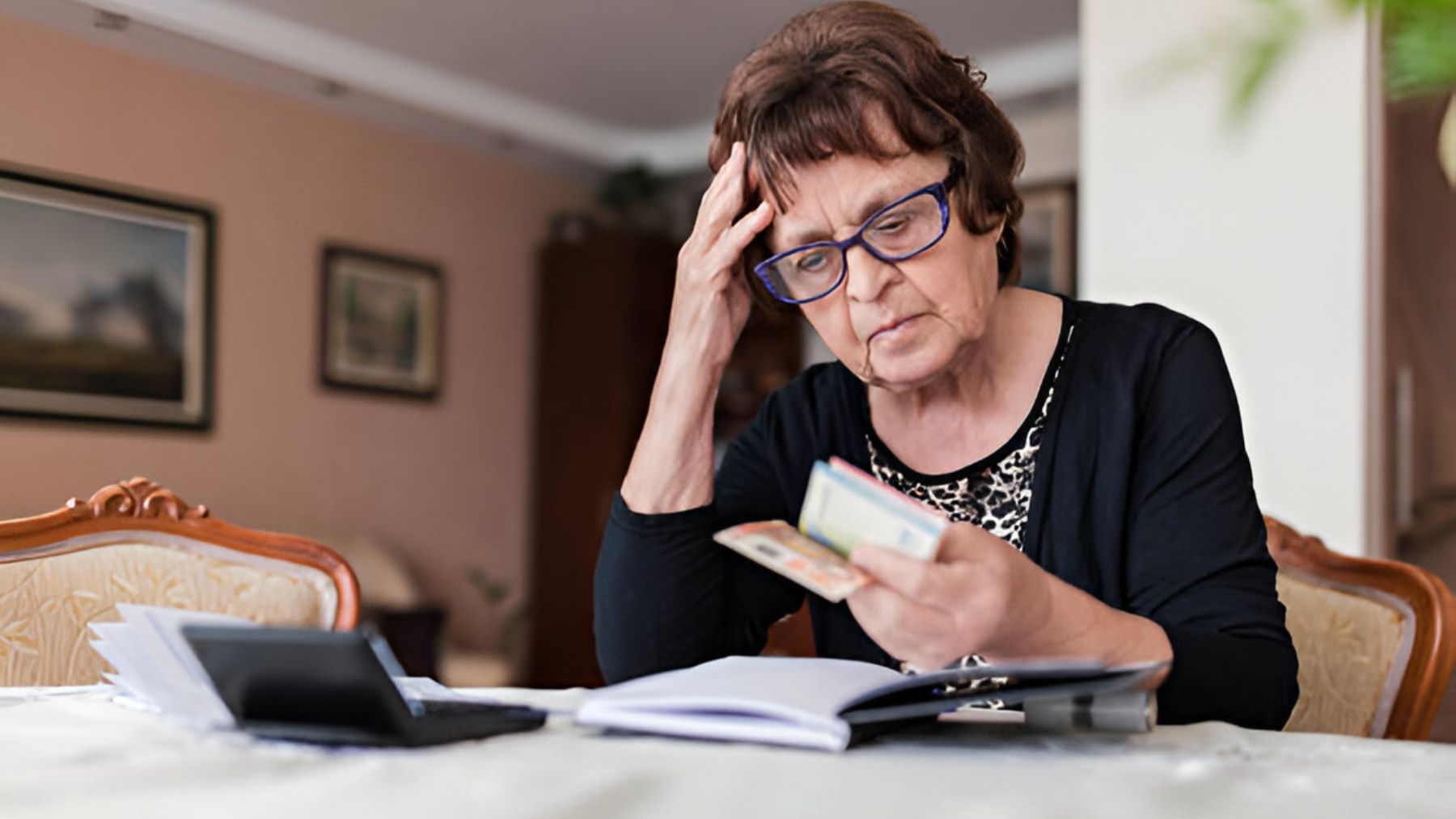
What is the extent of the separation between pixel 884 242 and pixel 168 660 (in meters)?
0.72

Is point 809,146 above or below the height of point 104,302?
below

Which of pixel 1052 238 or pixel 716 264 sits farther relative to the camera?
pixel 1052 238

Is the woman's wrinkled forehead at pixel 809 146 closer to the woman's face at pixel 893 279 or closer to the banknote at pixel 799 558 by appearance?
the woman's face at pixel 893 279

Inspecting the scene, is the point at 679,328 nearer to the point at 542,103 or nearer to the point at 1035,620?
the point at 1035,620

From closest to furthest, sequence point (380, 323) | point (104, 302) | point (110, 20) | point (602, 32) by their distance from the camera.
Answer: point (110, 20) < point (104, 302) < point (602, 32) < point (380, 323)

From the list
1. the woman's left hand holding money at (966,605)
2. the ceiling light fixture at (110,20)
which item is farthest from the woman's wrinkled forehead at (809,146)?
the ceiling light fixture at (110,20)

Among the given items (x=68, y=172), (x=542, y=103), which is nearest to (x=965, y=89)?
(x=68, y=172)

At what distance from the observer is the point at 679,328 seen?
127 centimetres

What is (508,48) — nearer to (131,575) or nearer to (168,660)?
(131,575)

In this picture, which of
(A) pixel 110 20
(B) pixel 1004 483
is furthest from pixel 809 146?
(A) pixel 110 20

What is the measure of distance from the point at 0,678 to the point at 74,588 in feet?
0.47

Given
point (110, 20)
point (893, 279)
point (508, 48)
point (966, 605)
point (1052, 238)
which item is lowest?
point (966, 605)

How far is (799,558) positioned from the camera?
76 cm

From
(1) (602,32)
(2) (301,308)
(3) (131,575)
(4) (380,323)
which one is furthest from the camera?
(4) (380,323)
